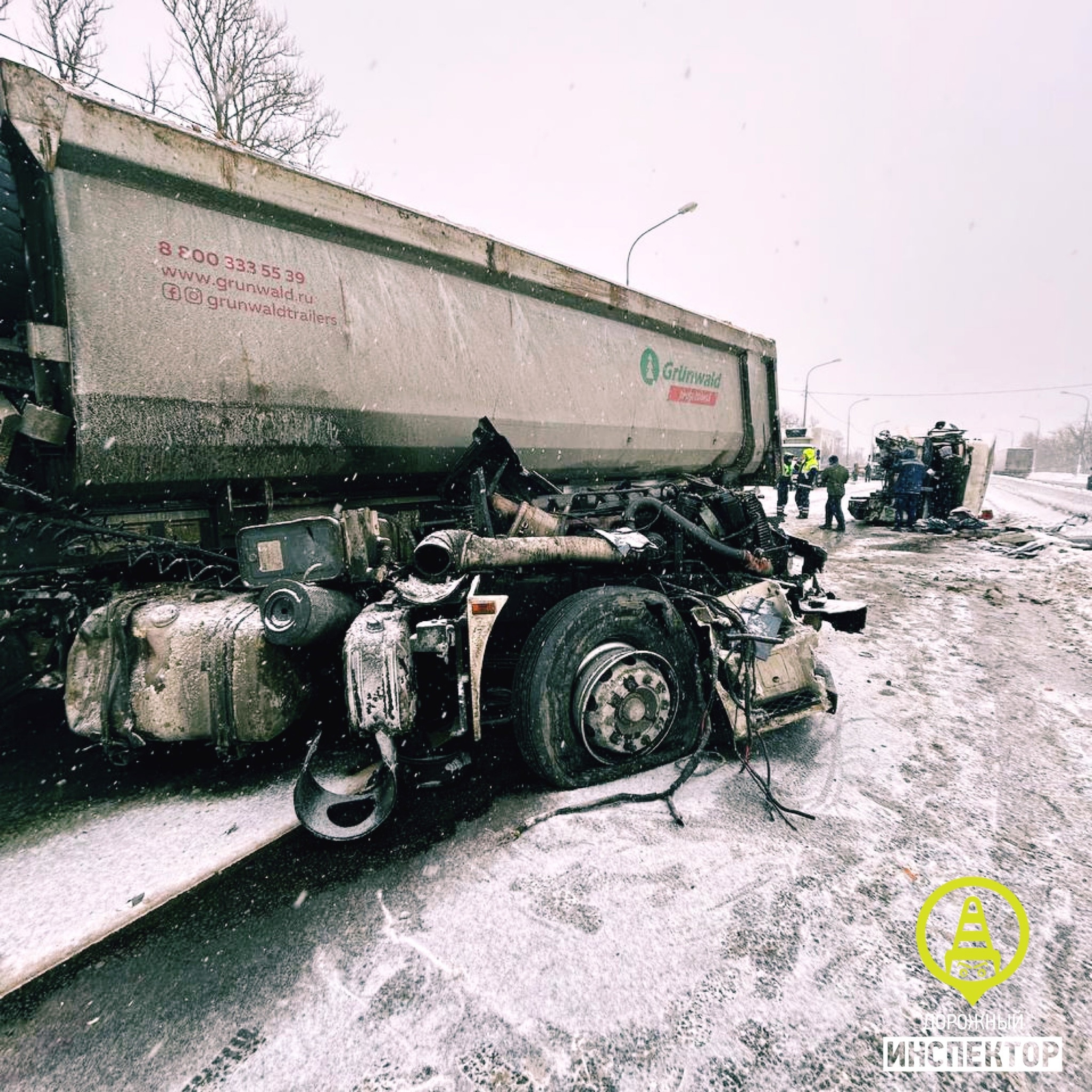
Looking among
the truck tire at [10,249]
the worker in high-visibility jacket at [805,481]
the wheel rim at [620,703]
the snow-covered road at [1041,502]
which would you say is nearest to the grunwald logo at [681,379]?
the wheel rim at [620,703]

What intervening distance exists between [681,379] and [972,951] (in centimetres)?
449

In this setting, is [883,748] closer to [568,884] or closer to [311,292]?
[568,884]

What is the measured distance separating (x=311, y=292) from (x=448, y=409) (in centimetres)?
93

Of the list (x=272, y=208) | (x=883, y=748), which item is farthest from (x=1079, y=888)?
(x=272, y=208)

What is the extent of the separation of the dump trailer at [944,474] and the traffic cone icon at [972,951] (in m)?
13.7

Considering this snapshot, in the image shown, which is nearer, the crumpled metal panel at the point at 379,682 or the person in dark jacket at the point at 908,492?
the crumpled metal panel at the point at 379,682

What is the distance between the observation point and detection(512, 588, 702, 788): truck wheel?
2.59 m

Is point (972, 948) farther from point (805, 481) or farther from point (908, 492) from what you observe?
point (805, 481)

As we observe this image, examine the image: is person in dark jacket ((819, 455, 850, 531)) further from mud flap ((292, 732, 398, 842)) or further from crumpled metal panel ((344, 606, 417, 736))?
mud flap ((292, 732, 398, 842))

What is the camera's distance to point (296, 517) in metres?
3.07

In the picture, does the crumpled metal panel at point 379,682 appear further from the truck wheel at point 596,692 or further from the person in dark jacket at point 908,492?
the person in dark jacket at point 908,492

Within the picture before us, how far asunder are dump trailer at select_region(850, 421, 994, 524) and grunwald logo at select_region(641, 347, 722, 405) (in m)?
10.2

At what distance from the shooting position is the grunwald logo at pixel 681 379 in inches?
198

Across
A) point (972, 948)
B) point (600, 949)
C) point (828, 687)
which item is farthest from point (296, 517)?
point (972, 948)
